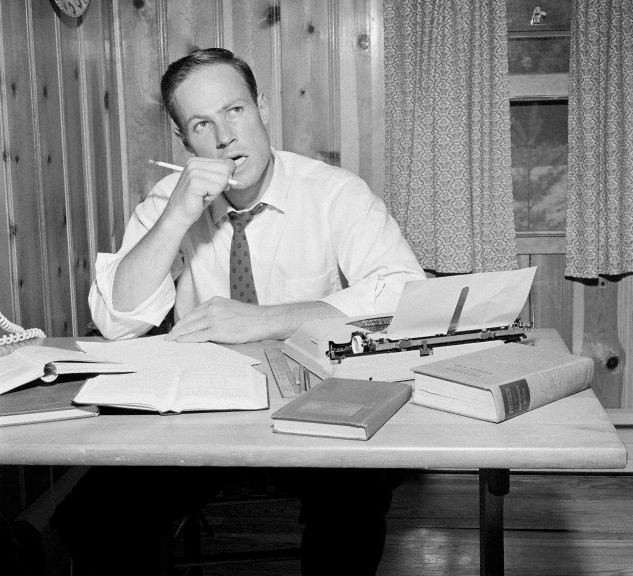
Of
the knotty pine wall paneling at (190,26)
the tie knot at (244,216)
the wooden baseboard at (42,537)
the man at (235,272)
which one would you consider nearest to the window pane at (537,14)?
the knotty pine wall paneling at (190,26)

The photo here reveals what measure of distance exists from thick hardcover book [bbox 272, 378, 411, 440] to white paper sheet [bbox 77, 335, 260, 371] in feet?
0.97

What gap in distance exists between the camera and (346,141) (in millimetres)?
2879

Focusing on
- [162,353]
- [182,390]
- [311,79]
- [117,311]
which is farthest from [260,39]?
[182,390]

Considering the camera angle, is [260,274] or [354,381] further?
[260,274]

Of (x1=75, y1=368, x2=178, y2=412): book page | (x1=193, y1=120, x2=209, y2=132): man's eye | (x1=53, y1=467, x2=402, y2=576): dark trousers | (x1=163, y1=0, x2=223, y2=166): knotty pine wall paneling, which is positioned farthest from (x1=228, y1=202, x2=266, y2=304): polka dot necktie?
(x1=163, y1=0, x2=223, y2=166): knotty pine wall paneling

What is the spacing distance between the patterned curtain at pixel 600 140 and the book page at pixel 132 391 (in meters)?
2.03

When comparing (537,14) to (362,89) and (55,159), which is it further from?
(55,159)

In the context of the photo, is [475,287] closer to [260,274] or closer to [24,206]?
[260,274]

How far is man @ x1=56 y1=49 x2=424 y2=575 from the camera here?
4.42ft

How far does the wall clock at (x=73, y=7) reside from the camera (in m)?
2.29

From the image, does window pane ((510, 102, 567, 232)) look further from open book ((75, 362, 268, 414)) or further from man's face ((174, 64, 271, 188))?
→ open book ((75, 362, 268, 414))

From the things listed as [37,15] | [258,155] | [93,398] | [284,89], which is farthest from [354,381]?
[284,89]

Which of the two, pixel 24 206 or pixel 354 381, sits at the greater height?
pixel 24 206

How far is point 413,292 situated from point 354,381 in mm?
156
